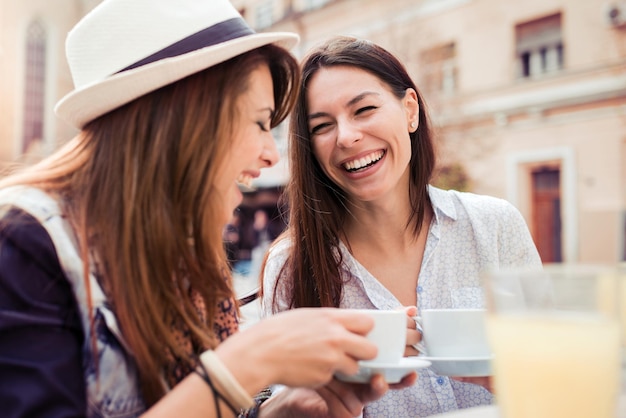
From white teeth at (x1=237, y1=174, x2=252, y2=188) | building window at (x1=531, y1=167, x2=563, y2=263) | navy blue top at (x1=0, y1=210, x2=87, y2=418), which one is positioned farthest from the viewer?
building window at (x1=531, y1=167, x2=563, y2=263)

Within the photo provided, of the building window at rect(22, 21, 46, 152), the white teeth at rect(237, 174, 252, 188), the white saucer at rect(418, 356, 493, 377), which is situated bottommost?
the white saucer at rect(418, 356, 493, 377)

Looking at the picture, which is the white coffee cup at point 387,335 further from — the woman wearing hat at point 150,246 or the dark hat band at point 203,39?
the dark hat band at point 203,39

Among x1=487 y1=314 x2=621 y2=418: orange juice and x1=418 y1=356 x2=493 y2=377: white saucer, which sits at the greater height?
x1=487 y1=314 x2=621 y2=418: orange juice

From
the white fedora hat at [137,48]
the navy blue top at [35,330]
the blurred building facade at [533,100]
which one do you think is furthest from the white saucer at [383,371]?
the blurred building facade at [533,100]

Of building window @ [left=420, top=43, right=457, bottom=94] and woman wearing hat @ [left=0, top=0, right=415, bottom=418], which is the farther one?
building window @ [left=420, top=43, right=457, bottom=94]

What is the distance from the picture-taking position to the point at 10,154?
23609 mm

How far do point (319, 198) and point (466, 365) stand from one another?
1.22 metres

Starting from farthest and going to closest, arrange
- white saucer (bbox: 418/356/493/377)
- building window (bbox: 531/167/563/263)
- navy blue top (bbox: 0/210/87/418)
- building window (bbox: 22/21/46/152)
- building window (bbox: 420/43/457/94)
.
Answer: building window (bbox: 22/21/46/152) → building window (bbox: 420/43/457/94) → building window (bbox: 531/167/563/263) → white saucer (bbox: 418/356/493/377) → navy blue top (bbox: 0/210/87/418)

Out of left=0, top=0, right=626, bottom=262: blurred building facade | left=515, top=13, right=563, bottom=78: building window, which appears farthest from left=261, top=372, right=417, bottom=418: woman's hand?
left=515, top=13, right=563, bottom=78: building window

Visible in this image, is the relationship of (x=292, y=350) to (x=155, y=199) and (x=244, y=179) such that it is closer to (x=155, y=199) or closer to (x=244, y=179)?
(x=155, y=199)

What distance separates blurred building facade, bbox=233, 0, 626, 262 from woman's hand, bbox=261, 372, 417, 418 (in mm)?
9458

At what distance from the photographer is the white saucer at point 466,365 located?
116 cm

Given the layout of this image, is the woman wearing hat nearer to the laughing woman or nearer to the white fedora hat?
the white fedora hat

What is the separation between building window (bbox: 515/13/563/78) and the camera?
11.6 meters
